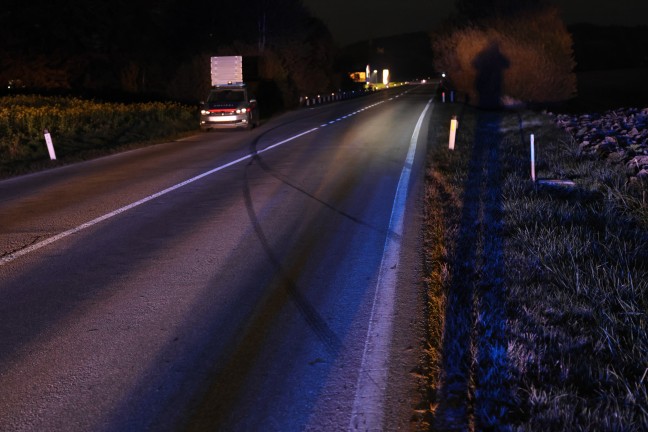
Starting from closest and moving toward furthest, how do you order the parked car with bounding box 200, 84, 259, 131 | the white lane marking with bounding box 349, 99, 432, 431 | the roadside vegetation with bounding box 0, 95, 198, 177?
the white lane marking with bounding box 349, 99, 432, 431 < the roadside vegetation with bounding box 0, 95, 198, 177 < the parked car with bounding box 200, 84, 259, 131

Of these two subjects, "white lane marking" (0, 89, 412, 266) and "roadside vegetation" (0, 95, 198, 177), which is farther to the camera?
"roadside vegetation" (0, 95, 198, 177)

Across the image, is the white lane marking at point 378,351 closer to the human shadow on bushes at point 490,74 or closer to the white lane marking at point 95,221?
the white lane marking at point 95,221

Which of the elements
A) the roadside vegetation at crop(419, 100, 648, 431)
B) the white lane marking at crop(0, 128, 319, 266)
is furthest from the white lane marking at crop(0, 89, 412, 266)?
the roadside vegetation at crop(419, 100, 648, 431)

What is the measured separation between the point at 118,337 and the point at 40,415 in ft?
3.99

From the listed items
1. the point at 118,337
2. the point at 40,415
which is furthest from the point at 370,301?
the point at 40,415

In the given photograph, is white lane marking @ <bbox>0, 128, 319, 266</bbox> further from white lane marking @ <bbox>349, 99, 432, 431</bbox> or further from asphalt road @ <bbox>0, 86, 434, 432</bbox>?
white lane marking @ <bbox>349, 99, 432, 431</bbox>

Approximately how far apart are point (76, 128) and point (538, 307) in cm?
2063

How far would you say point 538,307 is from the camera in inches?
212

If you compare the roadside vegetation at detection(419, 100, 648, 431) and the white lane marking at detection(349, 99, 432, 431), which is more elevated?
the roadside vegetation at detection(419, 100, 648, 431)

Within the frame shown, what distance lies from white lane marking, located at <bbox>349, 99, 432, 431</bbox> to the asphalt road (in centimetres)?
1

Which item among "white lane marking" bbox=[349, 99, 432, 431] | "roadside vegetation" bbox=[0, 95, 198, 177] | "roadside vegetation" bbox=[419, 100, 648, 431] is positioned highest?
"roadside vegetation" bbox=[0, 95, 198, 177]

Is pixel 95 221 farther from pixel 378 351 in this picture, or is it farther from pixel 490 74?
pixel 490 74

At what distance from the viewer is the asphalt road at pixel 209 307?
4188 millimetres

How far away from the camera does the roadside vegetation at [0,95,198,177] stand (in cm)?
1847
